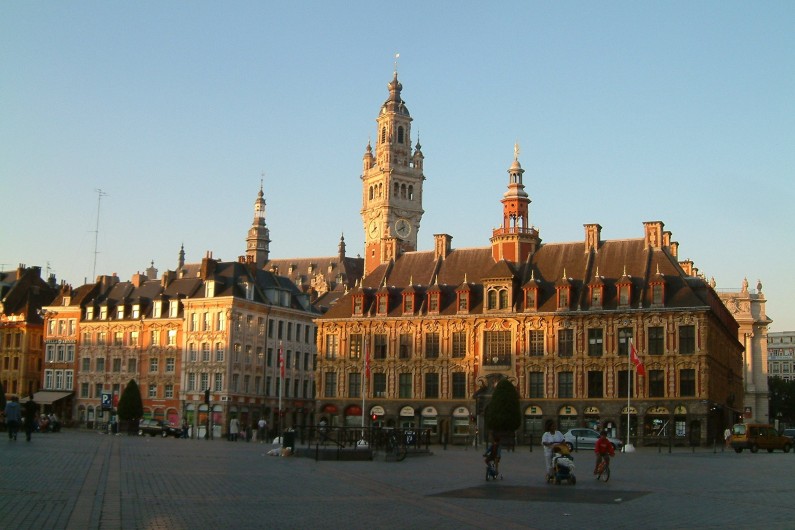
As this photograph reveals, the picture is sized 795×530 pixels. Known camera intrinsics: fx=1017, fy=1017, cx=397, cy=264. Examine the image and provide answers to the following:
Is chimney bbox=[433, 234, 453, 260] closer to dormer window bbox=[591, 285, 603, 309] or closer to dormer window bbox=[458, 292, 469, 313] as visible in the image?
dormer window bbox=[458, 292, 469, 313]

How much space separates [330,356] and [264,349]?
11.1 metres

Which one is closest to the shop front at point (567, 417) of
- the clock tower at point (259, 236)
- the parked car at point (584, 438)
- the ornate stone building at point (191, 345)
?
the parked car at point (584, 438)

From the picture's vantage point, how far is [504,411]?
64.4m

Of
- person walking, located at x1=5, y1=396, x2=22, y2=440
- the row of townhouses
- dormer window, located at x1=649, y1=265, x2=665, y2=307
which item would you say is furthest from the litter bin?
dormer window, located at x1=649, y1=265, x2=665, y2=307

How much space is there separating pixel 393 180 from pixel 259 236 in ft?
104

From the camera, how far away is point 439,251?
280 ft

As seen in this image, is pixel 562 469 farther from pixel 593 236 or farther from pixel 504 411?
pixel 593 236

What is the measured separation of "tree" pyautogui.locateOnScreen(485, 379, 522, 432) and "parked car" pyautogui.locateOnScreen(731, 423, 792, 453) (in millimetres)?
13278

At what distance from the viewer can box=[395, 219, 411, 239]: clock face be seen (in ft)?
495

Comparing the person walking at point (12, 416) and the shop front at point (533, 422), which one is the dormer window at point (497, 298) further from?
the person walking at point (12, 416)

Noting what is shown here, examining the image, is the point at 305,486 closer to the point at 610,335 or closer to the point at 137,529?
the point at 137,529

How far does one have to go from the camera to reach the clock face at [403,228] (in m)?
151

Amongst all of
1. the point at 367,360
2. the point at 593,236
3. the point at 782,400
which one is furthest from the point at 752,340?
the point at 367,360

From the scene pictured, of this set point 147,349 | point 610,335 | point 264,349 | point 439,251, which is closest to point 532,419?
point 610,335
